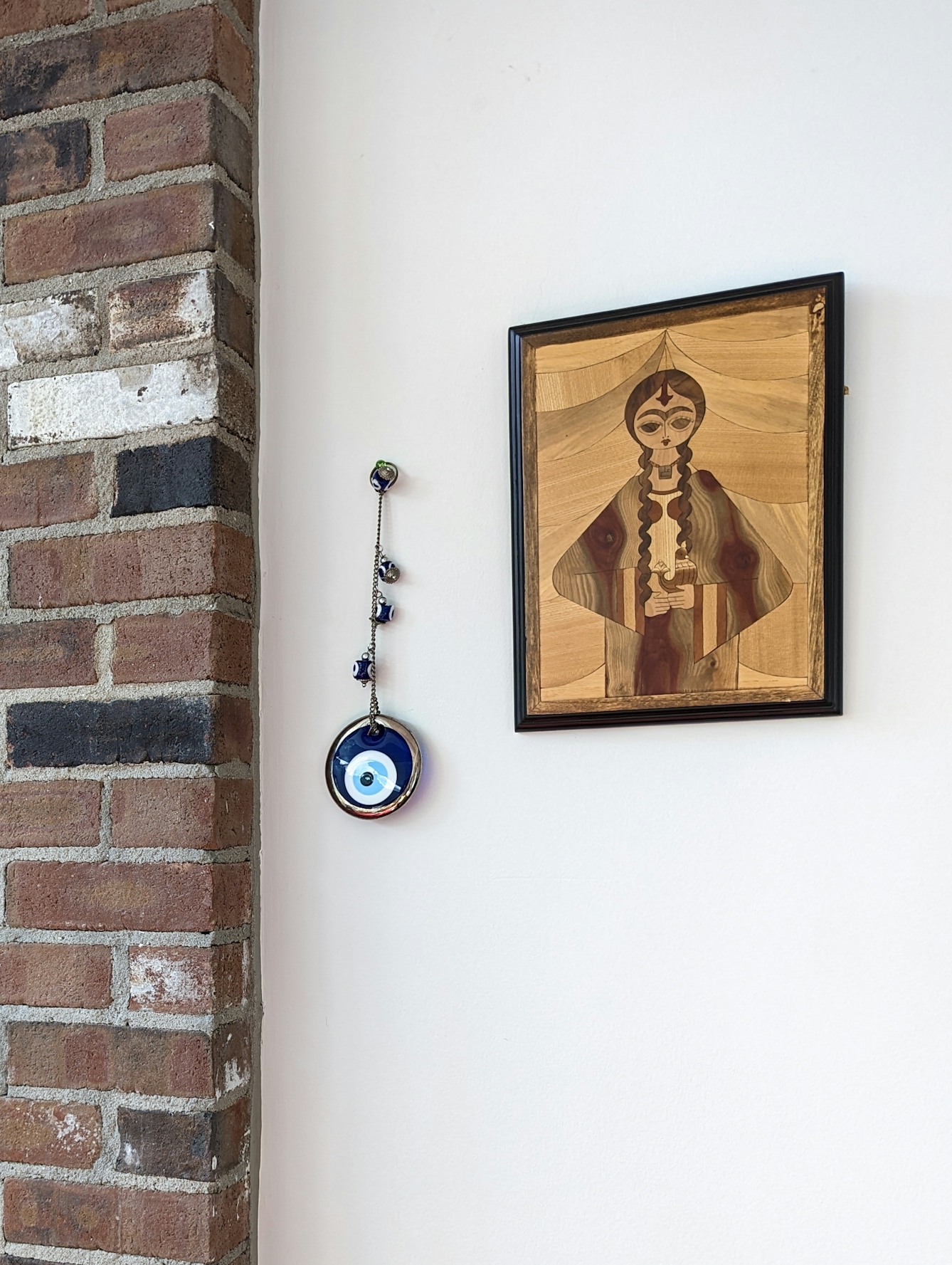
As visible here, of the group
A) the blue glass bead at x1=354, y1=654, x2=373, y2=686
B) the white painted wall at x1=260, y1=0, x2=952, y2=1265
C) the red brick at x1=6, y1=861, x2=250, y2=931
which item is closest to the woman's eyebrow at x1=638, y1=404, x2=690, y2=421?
the white painted wall at x1=260, y1=0, x2=952, y2=1265

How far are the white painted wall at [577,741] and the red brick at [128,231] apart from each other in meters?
0.09

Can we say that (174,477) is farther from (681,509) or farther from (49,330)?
(681,509)

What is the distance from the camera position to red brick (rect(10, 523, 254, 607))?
1059 millimetres

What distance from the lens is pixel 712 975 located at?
989 millimetres

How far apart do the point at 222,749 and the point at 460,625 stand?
0.27 meters

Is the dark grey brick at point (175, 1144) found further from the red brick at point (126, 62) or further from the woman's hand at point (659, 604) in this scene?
the red brick at point (126, 62)

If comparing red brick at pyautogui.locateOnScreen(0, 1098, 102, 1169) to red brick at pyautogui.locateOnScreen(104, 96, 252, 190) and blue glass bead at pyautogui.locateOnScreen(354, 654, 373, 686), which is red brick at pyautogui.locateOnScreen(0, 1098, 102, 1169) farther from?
red brick at pyautogui.locateOnScreen(104, 96, 252, 190)

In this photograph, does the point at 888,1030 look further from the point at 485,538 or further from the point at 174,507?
the point at 174,507

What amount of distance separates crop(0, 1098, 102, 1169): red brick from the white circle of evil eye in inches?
15.5

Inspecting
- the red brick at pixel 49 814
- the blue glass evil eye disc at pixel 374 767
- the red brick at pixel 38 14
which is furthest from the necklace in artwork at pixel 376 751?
the red brick at pixel 38 14

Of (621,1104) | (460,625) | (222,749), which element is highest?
(460,625)

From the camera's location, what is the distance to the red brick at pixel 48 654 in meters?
1.08

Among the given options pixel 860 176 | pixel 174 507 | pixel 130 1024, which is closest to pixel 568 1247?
pixel 130 1024

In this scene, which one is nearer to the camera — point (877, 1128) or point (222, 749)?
point (877, 1128)
